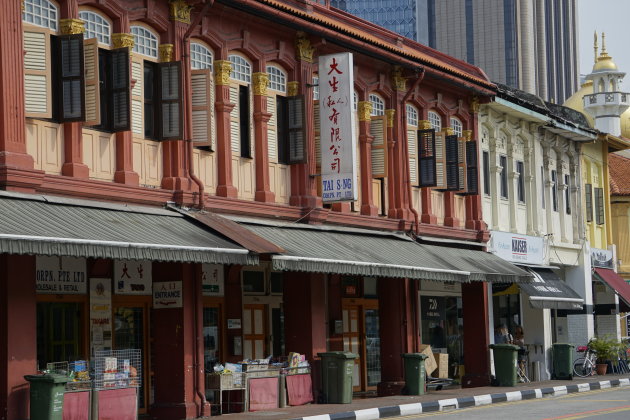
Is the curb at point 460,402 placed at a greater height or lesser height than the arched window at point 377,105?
lesser

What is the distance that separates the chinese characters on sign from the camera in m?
23.5

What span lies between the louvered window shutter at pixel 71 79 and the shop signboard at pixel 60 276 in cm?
250

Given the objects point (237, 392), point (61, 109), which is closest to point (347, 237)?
point (237, 392)

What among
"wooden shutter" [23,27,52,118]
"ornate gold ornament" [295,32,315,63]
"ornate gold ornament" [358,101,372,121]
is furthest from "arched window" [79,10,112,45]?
"ornate gold ornament" [358,101,372,121]

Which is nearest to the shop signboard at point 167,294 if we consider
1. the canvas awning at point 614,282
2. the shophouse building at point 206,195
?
the shophouse building at point 206,195

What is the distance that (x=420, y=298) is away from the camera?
1204 inches

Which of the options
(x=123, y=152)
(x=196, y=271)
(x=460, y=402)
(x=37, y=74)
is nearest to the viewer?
(x=37, y=74)

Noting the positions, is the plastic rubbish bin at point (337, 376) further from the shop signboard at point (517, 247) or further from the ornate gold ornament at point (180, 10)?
the shop signboard at point (517, 247)

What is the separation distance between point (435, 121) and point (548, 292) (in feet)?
18.6

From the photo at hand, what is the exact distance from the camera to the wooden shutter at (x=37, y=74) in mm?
17875

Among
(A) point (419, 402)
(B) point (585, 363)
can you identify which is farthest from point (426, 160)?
(B) point (585, 363)

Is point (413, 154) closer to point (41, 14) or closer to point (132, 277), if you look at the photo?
point (132, 277)

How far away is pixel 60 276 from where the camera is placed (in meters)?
20.1

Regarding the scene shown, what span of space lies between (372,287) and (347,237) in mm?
5204
